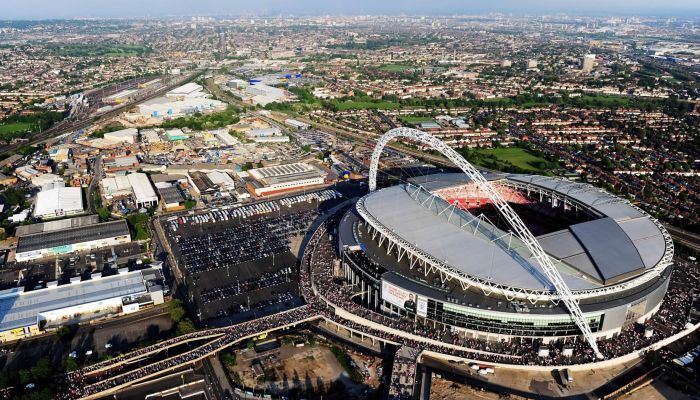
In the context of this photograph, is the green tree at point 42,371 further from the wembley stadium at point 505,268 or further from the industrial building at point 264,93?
the industrial building at point 264,93

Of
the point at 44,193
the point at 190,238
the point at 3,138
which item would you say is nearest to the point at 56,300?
the point at 190,238

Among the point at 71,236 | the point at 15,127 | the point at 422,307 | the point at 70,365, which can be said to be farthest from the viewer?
the point at 15,127

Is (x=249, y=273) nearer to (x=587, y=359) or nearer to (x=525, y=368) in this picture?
(x=525, y=368)

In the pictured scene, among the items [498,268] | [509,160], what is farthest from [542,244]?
[509,160]

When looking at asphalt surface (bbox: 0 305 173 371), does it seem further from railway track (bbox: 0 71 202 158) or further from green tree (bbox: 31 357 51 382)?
railway track (bbox: 0 71 202 158)

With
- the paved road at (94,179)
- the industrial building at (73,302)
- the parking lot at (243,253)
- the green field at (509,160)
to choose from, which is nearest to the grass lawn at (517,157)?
the green field at (509,160)

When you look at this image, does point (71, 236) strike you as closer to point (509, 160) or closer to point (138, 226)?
point (138, 226)
